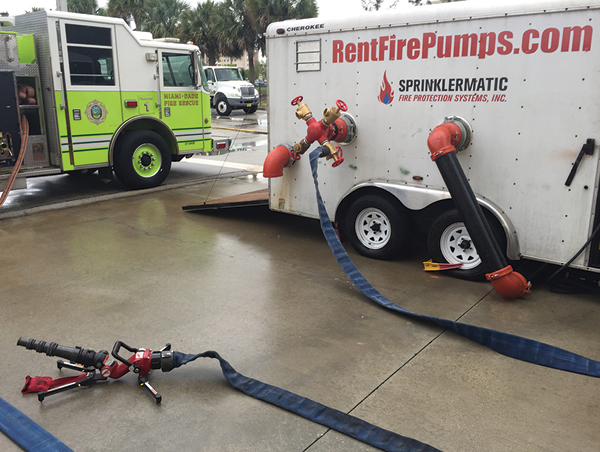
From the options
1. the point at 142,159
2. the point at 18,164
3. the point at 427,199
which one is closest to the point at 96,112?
the point at 142,159

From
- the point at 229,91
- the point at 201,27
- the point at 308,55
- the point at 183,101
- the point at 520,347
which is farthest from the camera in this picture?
the point at 201,27

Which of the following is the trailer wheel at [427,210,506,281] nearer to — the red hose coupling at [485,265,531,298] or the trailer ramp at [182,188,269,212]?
the red hose coupling at [485,265,531,298]

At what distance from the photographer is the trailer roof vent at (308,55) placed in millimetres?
6793

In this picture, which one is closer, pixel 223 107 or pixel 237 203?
pixel 237 203

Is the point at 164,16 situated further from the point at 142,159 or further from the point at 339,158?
the point at 339,158

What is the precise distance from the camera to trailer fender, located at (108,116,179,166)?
10.2m

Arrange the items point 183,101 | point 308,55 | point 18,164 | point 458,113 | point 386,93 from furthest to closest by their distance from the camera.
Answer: point 183,101
point 18,164
point 308,55
point 386,93
point 458,113

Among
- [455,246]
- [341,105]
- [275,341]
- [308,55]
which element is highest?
[308,55]

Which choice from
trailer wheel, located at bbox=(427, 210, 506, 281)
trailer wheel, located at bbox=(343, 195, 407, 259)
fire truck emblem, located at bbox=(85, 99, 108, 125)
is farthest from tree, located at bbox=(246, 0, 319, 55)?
trailer wheel, located at bbox=(427, 210, 506, 281)

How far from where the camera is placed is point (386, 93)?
20.4ft

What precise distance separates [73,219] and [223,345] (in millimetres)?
5065

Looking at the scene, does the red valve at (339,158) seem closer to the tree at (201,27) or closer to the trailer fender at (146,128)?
the trailer fender at (146,128)

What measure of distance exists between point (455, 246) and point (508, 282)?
0.88 meters

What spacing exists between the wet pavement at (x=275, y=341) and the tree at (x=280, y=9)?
1210 inches
